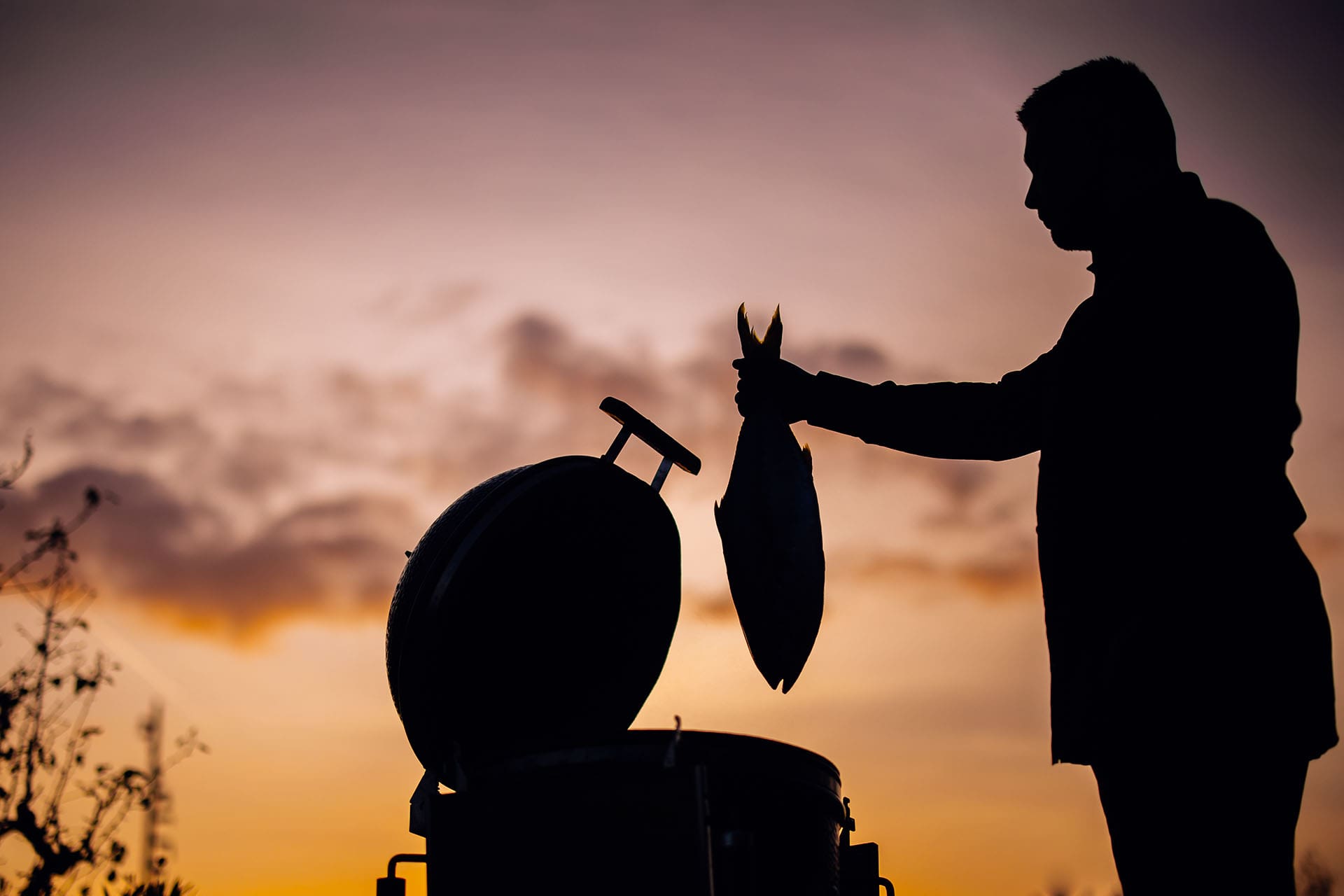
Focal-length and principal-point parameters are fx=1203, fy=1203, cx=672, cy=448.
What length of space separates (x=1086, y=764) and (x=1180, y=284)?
3.39ft

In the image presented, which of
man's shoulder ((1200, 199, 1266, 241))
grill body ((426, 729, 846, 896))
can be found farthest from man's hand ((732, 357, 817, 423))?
man's shoulder ((1200, 199, 1266, 241))

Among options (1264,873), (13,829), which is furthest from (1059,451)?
(13,829)

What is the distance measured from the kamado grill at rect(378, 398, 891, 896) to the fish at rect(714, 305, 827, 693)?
0.81ft

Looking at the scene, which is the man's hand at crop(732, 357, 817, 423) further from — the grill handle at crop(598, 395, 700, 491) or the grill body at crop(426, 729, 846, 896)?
the grill body at crop(426, 729, 846, 896)

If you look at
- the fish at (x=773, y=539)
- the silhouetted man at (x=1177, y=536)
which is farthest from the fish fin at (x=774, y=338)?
the silhouetted man at (x=1177, y=536)

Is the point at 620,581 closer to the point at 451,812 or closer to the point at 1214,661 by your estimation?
the point at 451,812

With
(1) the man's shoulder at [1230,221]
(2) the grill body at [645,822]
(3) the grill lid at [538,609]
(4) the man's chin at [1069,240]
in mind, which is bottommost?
(2) the grill body at [645,822]

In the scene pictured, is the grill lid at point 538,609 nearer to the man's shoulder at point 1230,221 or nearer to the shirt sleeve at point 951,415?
the shirt sleeve at point 951,415

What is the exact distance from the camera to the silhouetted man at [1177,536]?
2299 millimetres

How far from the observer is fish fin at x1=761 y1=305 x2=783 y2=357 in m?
3.95

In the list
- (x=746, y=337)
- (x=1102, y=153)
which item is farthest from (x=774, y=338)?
(x=1102, y=153)

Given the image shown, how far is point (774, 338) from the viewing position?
13.1 ft

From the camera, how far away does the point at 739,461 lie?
4039mm

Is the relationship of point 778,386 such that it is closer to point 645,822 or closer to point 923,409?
point 923,409
